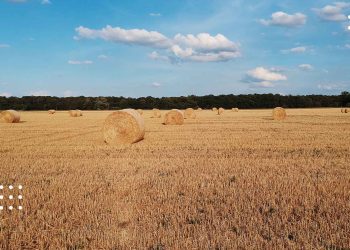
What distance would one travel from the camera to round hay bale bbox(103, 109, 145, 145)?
53.5ft

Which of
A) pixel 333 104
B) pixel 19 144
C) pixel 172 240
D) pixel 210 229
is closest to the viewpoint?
pixel 172 240

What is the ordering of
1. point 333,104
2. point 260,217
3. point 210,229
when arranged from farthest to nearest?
1. point 333,104
2. point 260,217
3. point 210,229

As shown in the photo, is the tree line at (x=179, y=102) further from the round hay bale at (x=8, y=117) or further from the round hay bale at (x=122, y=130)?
the round hay bale at (x=122, y=130)

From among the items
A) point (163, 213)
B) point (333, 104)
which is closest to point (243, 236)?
point (163, 213)

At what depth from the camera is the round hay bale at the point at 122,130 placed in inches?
642

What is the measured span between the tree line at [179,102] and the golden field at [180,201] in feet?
252

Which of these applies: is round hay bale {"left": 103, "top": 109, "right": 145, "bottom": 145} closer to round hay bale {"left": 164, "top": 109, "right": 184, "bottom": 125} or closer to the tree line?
round hay bale {"left": 164, "top": 109, "right": 184, "bottom": 125}

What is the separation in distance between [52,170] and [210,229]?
222 inches

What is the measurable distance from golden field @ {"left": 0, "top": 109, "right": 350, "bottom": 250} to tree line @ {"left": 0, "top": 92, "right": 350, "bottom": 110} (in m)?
76.9

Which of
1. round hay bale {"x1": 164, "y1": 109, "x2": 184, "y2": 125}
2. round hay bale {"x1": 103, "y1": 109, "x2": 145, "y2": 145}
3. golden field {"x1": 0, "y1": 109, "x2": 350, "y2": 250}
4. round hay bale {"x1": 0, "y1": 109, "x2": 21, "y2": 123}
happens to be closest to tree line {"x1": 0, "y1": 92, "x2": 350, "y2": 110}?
round hay bale {"x1": 0, "y1": 109, "x2": 21, "y2": 123}

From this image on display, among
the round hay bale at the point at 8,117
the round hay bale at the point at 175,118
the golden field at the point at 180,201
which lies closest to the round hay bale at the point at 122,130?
Answer: the golden field at the point at 180,201

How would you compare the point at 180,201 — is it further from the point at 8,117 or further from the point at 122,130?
the point at 8,117

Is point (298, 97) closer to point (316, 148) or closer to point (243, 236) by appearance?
point (316, 148)

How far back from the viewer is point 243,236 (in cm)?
506
